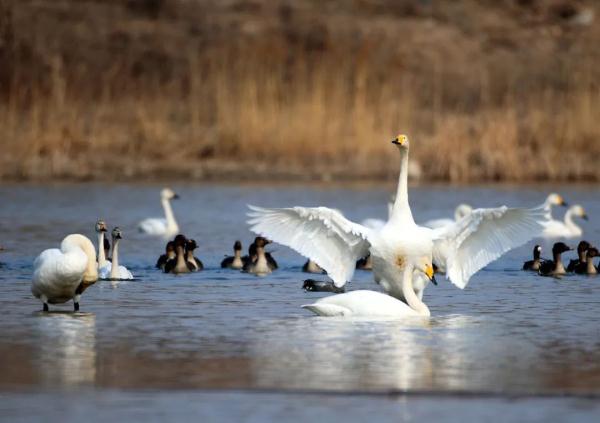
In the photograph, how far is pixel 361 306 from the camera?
36.1 ft

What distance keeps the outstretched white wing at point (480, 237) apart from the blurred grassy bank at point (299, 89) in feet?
40.4

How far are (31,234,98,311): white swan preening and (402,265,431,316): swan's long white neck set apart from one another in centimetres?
232

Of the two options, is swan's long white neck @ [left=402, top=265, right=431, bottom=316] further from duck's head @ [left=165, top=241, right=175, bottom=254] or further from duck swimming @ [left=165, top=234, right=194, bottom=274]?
duck's head @ [left=165, top=241, right=175, bottom=254]

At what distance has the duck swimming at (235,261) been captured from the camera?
15.4 meters

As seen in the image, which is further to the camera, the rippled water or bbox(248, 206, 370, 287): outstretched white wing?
bbox(248, 206, 370, 287): outstretched white wing

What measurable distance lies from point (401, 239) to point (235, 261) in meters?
4.09

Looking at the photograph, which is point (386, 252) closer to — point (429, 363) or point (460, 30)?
point (429, 363)

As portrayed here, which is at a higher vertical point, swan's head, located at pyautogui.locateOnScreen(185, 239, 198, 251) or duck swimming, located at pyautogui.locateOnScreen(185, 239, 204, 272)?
swan's head, located at pyautogui.locateOnScreen(185, 239, 198, 251)

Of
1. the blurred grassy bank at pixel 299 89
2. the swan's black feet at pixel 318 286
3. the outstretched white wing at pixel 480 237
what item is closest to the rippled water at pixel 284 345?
the swan's black feet at pixel 318 286

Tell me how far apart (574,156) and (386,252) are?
46.3 ft

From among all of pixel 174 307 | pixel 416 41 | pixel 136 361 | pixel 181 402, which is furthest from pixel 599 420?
pixel 416 41

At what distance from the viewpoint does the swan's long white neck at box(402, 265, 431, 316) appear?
1133 centimetres

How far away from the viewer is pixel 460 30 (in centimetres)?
3800

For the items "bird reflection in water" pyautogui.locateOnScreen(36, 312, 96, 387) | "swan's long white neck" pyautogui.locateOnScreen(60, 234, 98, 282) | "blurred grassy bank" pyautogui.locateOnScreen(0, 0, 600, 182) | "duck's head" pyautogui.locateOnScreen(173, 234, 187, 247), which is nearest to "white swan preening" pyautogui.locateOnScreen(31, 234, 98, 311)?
"swan's long white neck" pyautogui.locateOnScreen(60, 234, 98, 282)
